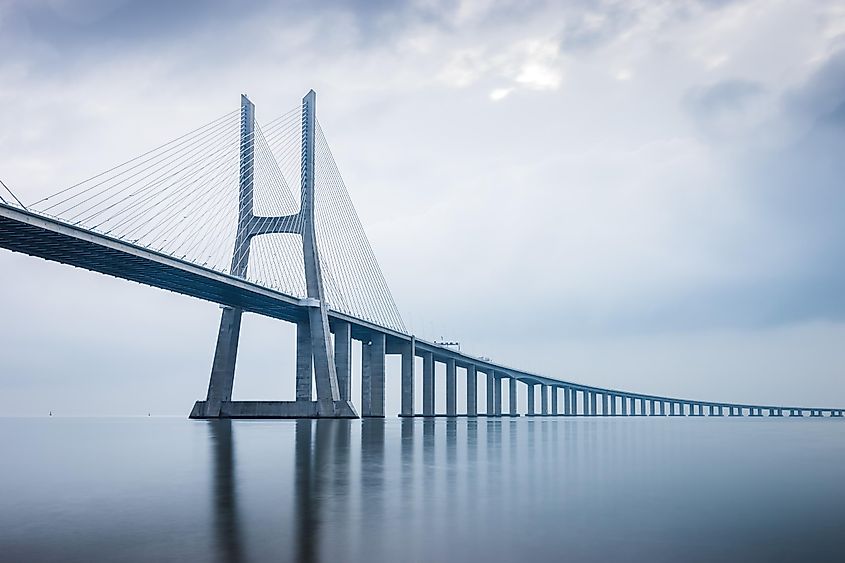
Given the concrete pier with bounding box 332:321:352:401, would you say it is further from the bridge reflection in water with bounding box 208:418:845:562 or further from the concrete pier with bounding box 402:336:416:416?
the bridge reflection in water with bounding box 208:418:845:562

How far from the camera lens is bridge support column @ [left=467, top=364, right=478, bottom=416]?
126 m

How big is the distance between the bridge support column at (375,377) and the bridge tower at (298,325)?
1522 centimetres

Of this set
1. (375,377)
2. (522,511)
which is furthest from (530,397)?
(522,511)

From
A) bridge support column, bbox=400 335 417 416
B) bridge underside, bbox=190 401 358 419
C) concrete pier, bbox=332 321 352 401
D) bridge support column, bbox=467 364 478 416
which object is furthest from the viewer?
bridge support column, bbox=467 364 478 416

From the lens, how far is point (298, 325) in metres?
69.4

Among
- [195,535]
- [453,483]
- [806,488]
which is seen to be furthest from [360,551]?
[806,488]

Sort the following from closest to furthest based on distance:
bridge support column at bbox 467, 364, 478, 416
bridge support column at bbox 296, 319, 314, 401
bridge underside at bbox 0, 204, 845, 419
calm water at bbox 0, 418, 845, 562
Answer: calm water at bbox 0, 418, 845, 562
bridge underside at bbox 0, 204, 845, 419
bridge support column at bbox 296, 319, 314, 401
bridge support column at bbox 467, 364, 478, 416

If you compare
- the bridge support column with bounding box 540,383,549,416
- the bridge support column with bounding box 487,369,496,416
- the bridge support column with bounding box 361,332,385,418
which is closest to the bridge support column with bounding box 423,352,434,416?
the bridge support column with bounding box 361,332,385,418

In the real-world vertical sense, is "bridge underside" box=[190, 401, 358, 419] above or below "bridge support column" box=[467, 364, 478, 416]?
below

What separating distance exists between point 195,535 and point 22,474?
11.5 m

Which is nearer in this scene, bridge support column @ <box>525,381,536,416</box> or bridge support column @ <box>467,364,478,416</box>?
bridge support column @ <box>467,364,478,416</box>

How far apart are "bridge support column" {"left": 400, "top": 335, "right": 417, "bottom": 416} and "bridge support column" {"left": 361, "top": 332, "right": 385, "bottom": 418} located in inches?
267

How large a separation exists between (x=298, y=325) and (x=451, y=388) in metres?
50.7

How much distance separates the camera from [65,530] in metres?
9.83
